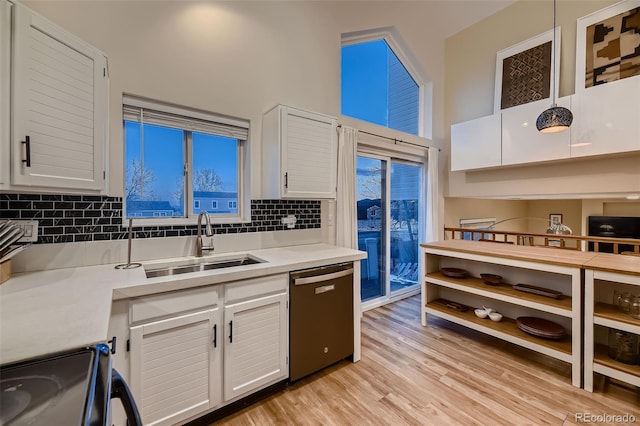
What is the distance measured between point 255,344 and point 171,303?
24.2 inches

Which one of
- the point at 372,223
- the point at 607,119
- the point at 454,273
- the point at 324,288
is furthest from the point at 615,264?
the point at 372,223

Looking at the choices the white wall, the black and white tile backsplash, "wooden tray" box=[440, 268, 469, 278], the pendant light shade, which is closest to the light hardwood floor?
"wooden tray" box=[440, 268, 469, 278]

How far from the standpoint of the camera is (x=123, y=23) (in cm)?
185

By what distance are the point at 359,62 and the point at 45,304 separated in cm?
382

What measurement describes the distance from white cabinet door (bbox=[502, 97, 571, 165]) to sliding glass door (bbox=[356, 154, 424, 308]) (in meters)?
1.14

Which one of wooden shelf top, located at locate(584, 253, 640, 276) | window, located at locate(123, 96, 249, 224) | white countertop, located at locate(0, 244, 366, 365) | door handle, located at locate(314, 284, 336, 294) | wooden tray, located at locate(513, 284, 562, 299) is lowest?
wooden tray, located at locate(513, 284, 562, 299)

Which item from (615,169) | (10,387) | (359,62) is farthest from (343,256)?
(615,169)

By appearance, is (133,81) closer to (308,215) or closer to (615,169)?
(308,215)

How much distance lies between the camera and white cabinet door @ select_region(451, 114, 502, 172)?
3439 millimetres

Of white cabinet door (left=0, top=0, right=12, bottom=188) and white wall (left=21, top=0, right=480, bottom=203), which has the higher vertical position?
white wall (left=21, top=0, right=480, bottom=203)

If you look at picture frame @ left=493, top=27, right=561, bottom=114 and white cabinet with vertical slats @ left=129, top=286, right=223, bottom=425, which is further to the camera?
picture frame @ left=493, top=27, right=561, bottom=114

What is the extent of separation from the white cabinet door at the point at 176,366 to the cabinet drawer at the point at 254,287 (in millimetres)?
128

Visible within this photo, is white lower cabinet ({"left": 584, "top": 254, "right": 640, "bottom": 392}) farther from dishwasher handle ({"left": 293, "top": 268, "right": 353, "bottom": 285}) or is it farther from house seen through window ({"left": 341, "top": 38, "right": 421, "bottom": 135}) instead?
house seen through window ({"left": 341, "top": 38, "right": 421, "bottom": 135})

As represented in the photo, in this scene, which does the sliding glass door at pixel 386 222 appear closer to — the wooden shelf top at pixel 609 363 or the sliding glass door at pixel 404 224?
the sliding glass door at pixel 404 224
